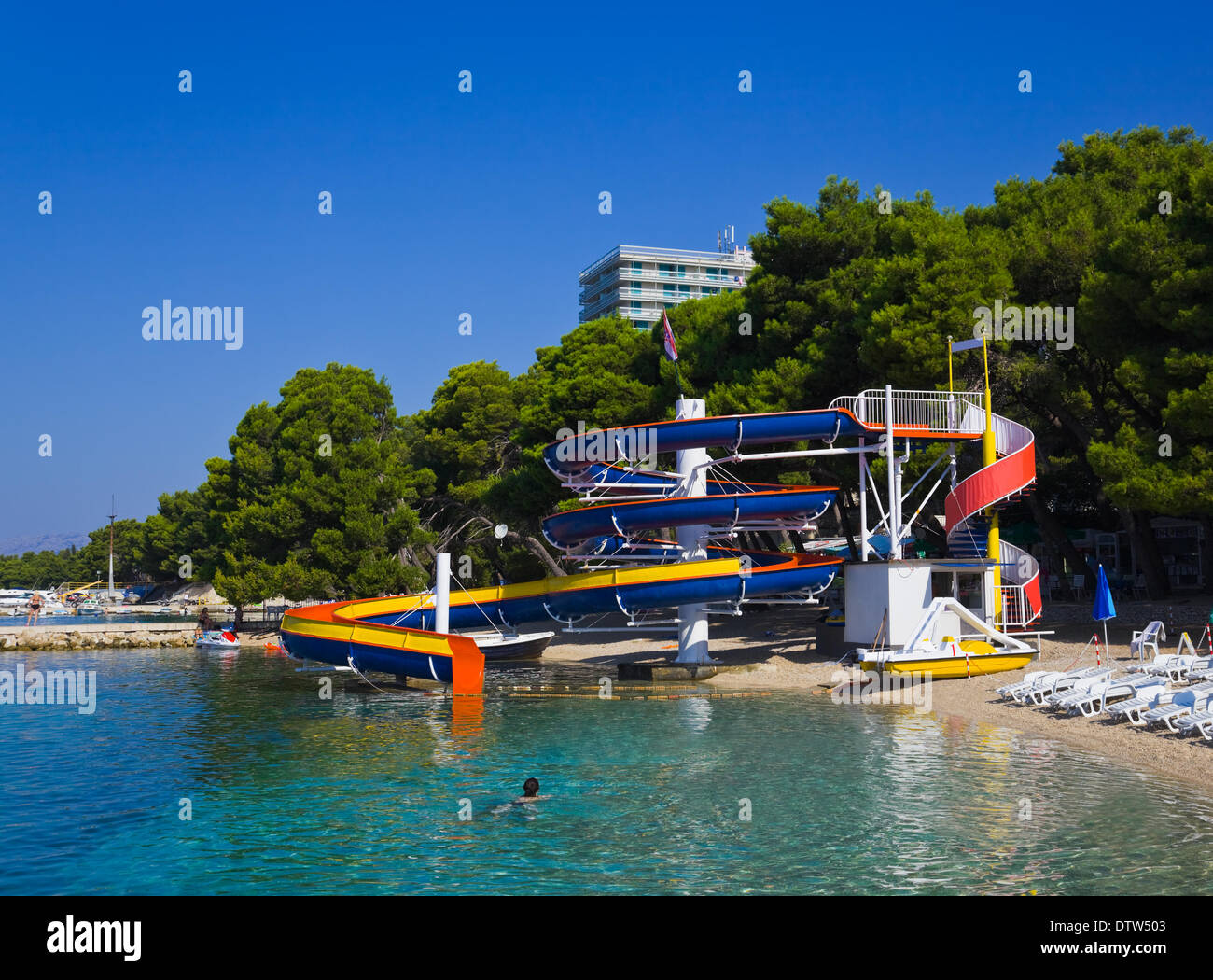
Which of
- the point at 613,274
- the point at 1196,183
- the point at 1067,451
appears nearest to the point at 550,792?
the point at 1196,183

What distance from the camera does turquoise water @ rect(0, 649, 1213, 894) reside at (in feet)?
38.9

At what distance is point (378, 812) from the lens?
49.6 ft

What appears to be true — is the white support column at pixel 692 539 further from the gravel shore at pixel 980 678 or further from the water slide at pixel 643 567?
the gravel shore at pixel 980 678

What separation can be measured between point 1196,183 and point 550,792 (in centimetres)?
2609

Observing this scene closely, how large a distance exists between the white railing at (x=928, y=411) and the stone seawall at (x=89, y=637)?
1821 inches

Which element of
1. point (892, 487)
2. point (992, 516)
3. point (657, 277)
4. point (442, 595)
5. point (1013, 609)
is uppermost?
point (657, 277)

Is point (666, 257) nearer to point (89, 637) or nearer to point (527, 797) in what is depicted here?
point (89, 637)

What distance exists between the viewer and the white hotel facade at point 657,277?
122 m

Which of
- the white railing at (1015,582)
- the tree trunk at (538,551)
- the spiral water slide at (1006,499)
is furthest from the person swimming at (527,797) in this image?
the tree trunk at (538,551)

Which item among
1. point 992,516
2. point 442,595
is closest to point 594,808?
point 442,595

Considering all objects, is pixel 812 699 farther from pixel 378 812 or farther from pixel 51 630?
pixel 51 630

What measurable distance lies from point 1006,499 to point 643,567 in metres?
11.7

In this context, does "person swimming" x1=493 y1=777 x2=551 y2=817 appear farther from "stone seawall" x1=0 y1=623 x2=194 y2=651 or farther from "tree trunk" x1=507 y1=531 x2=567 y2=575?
"stone seawall" x1=0 y1=623 x2=194 y2=651

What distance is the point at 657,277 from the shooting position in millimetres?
123188
